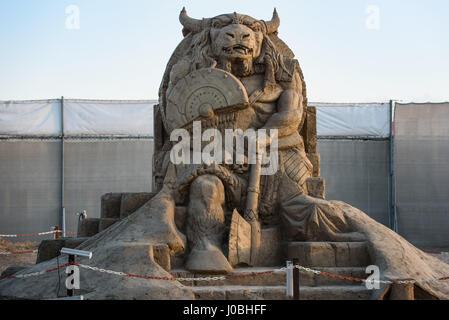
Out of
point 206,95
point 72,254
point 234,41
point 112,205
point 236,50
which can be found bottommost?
point 72,254

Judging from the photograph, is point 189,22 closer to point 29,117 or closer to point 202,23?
point 202,23

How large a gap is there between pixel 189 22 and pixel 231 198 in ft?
8.66

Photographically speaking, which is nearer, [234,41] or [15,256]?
[234,41]

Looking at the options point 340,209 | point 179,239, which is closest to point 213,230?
point 179,239

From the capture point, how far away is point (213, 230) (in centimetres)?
698

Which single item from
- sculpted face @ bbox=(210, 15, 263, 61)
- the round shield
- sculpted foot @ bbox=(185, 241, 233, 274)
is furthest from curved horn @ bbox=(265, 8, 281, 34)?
sculpted foot @ bbox=(185, 241, 233, 274)

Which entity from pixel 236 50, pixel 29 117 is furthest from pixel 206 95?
pixel 29 117

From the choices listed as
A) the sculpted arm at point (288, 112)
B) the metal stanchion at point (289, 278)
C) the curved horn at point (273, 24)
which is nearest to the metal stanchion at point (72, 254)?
the metal stanchion at point (289, 278)

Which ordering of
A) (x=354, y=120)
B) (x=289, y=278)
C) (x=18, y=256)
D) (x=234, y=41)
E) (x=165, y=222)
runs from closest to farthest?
(x=289, y=278)
(x=165, y=222)
(x=234, y=41)
(x=18, y=256)
(x=354, y=120)

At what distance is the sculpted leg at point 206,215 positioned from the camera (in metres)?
6.86

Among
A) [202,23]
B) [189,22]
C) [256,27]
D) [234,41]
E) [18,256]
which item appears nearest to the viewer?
[234,41]

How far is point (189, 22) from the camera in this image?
337 inches

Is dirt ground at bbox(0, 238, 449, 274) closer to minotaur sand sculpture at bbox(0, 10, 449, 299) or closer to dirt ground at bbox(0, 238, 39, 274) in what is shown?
dirt ground at bbox(0, 238, 39, 274)

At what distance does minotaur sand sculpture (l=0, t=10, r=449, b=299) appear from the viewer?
6.30 m
